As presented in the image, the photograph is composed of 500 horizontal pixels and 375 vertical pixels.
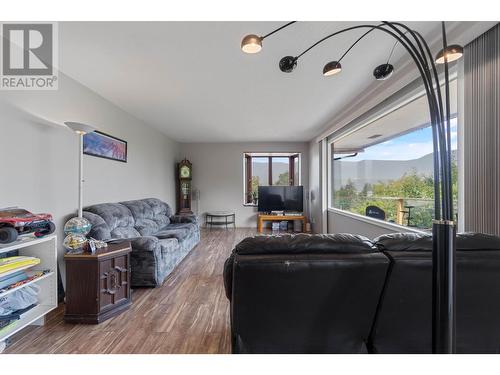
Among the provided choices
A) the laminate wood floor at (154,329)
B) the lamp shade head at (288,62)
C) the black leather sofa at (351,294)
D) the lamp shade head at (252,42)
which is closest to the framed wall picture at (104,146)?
the laminate wood floor at (154,329)

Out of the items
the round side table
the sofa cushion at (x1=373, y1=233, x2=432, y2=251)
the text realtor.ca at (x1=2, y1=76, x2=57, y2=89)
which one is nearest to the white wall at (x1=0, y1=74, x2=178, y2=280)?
the text realtor.ca at (x1=2, y1=76, x2=57, y2=89)

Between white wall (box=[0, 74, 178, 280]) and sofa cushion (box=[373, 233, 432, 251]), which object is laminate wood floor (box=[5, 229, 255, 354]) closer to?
white wall (box=[0, 74, 178, 280])

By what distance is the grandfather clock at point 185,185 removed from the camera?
6.34 m

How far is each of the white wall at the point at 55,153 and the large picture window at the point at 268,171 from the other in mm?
3573

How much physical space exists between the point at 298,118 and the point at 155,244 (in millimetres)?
3396

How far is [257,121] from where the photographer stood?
4641 mm

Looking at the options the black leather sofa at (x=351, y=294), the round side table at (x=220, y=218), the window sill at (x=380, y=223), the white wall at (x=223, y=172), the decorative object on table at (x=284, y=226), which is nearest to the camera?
the black leather sofa at (x=351, y=294)

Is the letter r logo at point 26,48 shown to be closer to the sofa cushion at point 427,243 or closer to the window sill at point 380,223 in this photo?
the sofa cushion at point 427,243

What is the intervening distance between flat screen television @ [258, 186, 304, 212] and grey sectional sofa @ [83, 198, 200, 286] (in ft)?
8.39

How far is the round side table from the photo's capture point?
6.69 meters

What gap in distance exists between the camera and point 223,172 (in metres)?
6.82
